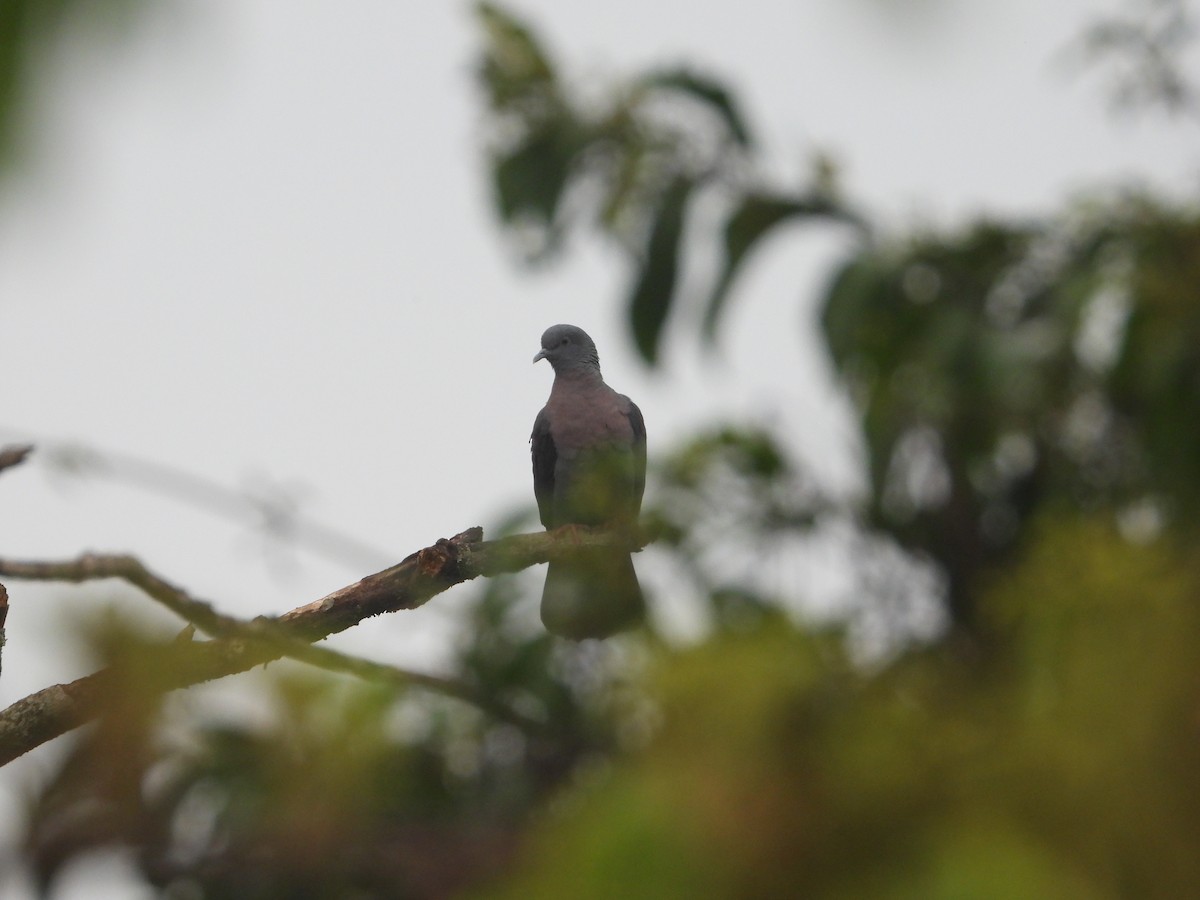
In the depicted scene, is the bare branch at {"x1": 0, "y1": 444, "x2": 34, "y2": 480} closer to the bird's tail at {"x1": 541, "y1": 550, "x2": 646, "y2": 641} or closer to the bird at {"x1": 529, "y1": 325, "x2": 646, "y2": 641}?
the bird's tail at {"x1": 541, "y1": 550, "x2": 646, "y2": 641}

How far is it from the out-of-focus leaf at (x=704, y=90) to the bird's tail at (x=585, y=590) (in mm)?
3812

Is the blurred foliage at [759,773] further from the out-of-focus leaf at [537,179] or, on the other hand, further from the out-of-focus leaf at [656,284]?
the out-of-focus leaf at [537,179]

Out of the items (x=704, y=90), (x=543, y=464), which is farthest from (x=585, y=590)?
(x=704, y=90)

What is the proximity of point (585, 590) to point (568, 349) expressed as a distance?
1767mm

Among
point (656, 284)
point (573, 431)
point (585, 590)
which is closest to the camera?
point (585, 590)

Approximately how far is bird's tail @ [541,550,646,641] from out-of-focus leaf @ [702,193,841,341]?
112 inches

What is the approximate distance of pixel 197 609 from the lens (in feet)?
5.39

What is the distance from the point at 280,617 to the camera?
3621 mm

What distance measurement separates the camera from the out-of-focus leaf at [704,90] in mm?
8203

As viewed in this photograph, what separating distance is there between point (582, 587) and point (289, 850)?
11.7ft

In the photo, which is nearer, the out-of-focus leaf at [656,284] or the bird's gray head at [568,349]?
the bird's gray head at [568,349]

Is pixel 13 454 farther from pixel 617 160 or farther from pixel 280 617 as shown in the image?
pixel 617 160

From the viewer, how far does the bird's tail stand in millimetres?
3328

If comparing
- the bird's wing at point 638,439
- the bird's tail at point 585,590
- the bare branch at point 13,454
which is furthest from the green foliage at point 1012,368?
the bare branch at point 13,454
